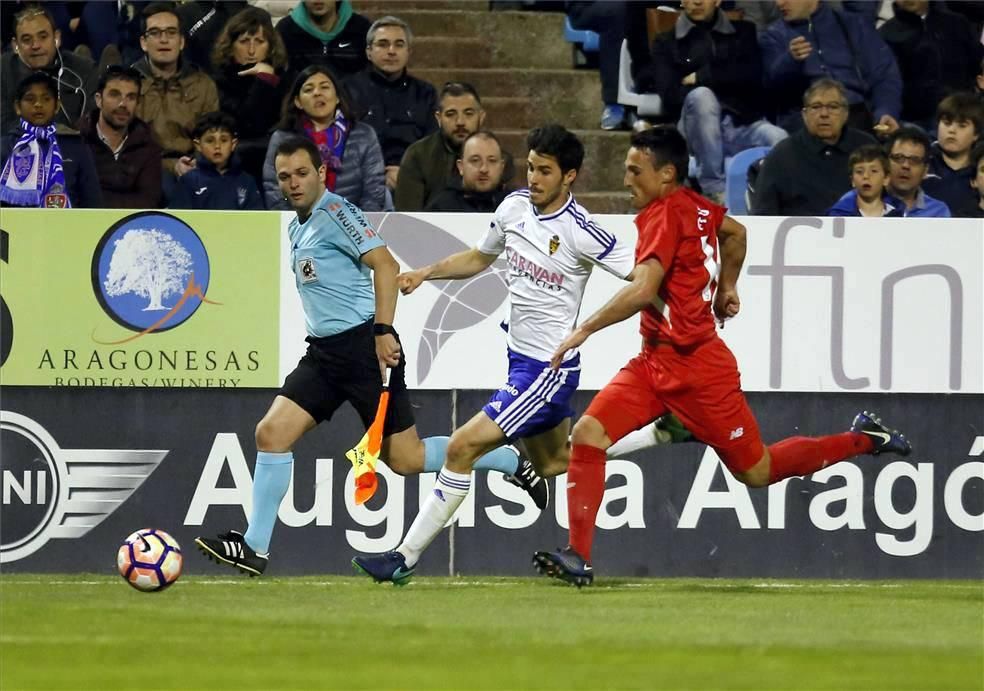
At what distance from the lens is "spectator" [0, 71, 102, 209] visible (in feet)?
37.1

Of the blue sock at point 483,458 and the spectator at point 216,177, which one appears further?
the spectator at point 216,177

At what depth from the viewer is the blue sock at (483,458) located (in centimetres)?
983

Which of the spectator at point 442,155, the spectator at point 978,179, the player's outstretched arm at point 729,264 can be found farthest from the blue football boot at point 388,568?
the spectator at point 978,179

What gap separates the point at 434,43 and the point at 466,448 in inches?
263

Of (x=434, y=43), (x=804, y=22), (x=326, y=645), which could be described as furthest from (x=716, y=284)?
(x=434, y=43)

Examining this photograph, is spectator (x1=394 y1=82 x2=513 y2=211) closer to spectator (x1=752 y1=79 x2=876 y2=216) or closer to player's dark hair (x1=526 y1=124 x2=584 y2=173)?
spectator (x1=752 y1=79 x2=876 y2=216)

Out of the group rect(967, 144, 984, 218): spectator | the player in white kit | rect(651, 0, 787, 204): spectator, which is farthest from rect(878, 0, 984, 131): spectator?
the player in white kit

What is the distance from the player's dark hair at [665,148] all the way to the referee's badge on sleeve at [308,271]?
5.72 ft

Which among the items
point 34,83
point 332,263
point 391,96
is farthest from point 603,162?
point 332,263

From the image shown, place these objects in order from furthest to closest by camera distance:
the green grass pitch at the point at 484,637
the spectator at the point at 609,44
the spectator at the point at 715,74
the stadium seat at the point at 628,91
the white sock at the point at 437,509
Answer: the spectator at the point at 609,44
the stadium seat at the point at 628,91
the spectator at the point at 715,74
the white sock at the point at 437,509
the green grass pitch at the point at 484,637

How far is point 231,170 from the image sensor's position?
1173cm

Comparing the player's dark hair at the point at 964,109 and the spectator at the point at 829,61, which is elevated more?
the spectator at the point at 829,61

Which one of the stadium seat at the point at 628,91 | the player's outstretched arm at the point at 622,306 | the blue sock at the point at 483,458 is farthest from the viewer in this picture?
the stadium seat at the point at 628,91

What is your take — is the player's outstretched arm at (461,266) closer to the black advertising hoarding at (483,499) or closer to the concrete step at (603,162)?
the black advertising hoarding at (483,499)
